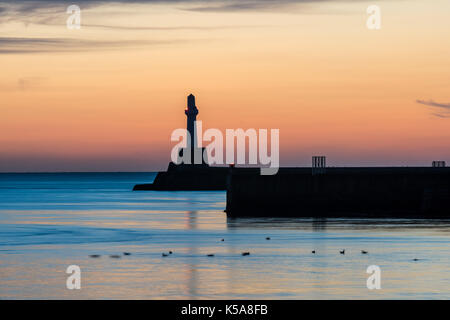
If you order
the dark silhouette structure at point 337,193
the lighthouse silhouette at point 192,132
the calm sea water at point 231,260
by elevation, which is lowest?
the calm sea water at point 231,260

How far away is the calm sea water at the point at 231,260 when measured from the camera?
2659 cm

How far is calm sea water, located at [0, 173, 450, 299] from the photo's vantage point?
26.6 meters

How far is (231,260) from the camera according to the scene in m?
35.8

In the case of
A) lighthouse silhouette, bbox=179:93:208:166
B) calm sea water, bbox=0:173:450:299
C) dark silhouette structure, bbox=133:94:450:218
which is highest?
lighthouse silhouette, bbox=179:93:208:166

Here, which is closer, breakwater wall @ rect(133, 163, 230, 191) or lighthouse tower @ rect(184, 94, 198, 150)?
lighthouse tower @ rect(184, 94, 198, 150)

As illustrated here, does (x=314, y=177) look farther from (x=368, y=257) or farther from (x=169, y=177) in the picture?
(x=169, y=177)

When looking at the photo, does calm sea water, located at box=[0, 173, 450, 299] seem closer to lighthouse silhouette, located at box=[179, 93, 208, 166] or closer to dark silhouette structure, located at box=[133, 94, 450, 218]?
dark silhouette structure, located at box=[133, 94, 450, 218]

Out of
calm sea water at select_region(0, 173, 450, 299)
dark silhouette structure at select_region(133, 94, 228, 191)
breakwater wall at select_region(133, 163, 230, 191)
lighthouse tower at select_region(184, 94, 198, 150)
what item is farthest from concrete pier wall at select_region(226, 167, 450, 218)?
breakwater wall at select_region(133, 163, 230, 191)

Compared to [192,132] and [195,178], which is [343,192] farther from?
[195,178]

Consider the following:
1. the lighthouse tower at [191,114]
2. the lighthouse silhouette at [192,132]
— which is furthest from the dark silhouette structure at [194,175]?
the lighthouse tower at [191,114]

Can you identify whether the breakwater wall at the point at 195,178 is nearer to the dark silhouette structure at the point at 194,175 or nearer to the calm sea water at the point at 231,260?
the dark silhouette structure at the point at 194,175

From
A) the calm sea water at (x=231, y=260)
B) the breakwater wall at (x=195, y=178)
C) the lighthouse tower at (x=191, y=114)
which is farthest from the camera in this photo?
the breakwater wall at (x=195, y=178)

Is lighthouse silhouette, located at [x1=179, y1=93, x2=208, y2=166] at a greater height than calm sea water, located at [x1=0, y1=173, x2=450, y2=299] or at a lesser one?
greater
